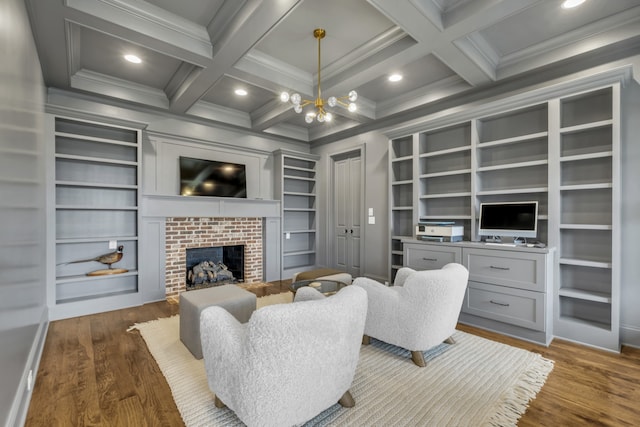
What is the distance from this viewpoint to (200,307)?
2.43 m

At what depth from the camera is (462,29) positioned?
99.3 inches

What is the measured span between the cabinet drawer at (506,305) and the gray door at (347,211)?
87.4 inches

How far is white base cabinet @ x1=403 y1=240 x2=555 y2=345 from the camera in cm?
278

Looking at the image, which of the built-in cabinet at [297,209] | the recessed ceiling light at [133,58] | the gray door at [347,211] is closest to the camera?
the recessed ceiling light at [133,58]

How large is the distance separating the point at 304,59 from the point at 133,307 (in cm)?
369

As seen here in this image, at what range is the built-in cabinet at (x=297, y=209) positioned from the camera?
5516 mm

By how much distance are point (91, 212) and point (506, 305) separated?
4956 mm

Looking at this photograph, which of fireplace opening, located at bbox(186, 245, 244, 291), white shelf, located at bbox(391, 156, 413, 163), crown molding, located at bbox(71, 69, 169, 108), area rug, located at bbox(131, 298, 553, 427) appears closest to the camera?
area rug, located at bbox(131, 298, 553, 427)

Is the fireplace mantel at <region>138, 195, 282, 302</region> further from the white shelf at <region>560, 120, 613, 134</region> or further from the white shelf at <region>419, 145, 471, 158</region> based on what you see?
the white shelf at <region>560, 120, 613, 134</region>

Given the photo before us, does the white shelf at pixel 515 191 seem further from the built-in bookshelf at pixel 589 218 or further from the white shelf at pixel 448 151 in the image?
the white shelf at pixel 448 151

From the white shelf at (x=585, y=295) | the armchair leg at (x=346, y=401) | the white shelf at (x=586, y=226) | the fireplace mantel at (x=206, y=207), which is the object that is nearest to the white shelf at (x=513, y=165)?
the white shelf at (x=586, y=226)

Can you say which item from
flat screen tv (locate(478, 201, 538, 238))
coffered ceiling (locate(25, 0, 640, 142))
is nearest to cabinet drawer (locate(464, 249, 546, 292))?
flat screen tv (locate(478, 201, 538, 238))

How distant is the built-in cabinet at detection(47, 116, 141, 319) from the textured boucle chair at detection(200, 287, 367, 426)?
2.82m

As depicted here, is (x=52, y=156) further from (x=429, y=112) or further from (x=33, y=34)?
(x=429, y=112)
